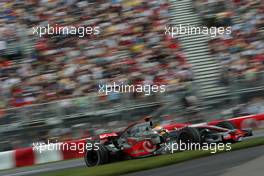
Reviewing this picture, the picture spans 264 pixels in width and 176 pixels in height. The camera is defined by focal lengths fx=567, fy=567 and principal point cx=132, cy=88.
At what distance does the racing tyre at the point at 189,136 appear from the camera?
11.3 meters

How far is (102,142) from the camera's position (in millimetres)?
12008

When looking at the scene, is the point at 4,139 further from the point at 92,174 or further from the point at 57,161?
the point at 92,174

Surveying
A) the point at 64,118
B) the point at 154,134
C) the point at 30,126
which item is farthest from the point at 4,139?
the point at 154,134

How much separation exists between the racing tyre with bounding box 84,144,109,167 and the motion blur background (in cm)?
245

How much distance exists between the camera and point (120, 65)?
50.7 feet

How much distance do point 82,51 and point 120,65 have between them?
4.25 feet

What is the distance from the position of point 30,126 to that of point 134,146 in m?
3.46

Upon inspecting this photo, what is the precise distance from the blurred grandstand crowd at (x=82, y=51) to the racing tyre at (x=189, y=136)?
3251 mm
